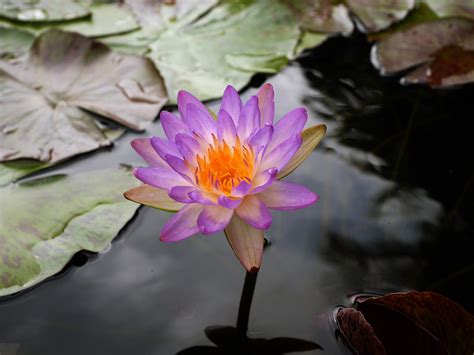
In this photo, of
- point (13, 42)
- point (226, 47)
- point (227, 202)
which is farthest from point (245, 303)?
point (13, 42)

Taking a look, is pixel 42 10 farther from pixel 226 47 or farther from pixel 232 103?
pixel 232 103

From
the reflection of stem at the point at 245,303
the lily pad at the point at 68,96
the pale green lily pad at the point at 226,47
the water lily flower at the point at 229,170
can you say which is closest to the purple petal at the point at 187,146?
the water lily flower at the point at 229,170

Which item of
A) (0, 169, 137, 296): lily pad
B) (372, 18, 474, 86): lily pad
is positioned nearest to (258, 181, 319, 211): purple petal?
(0, 169, 137, 296): lily pad

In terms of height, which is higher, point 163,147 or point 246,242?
point 163,147

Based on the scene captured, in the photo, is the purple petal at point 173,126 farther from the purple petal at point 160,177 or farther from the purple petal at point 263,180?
the purple petal at point 263,180

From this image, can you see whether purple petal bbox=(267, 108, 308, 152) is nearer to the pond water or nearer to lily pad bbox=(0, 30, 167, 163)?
the pond water
